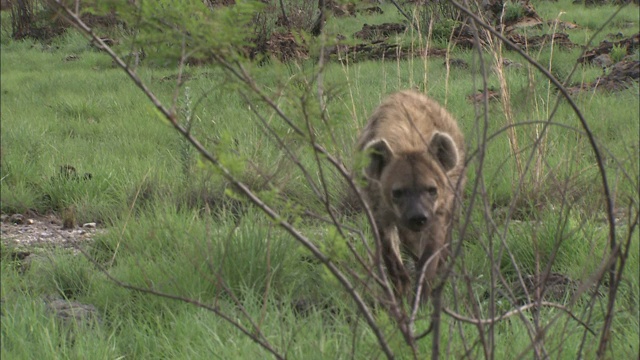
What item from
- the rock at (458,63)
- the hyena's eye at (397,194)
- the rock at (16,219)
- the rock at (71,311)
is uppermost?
the hyena's eye at (397,194)

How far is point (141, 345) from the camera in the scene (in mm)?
2857

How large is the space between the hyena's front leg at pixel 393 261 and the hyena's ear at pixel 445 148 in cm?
43

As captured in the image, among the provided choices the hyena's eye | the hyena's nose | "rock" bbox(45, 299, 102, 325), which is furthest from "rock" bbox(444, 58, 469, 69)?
"rock" bbox(45, 299, 102, 325)

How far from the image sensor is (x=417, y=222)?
10.9 ft

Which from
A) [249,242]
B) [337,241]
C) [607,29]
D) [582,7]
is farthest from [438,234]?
[582,7]

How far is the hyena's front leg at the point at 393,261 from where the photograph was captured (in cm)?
342

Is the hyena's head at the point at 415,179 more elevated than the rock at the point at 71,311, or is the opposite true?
the hyena's head at the point at 415,179

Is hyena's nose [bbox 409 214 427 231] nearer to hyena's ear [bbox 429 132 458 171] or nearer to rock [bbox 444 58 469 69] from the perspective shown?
hyena's ear [bbox 429 132 458 171]

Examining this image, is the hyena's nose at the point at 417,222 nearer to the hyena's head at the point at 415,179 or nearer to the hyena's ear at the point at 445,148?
the hyena's head at the point at 415,179

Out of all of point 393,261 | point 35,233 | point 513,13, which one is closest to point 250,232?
point 393,261

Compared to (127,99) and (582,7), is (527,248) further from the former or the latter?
(582,7)

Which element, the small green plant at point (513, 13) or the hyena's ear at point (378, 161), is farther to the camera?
the small green plant at point (513, 13)

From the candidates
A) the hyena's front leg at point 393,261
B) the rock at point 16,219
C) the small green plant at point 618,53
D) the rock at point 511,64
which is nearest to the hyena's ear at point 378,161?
the hyena's front leg at point 393,261

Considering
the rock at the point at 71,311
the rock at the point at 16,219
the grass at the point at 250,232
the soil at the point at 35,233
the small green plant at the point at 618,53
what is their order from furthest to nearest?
the small green plant at the point at 618,53 < the rock at the point at 16,219 < the soil at the point at 35,233 < the rock at the point at 71,311 < the grass at the point at 250,232
